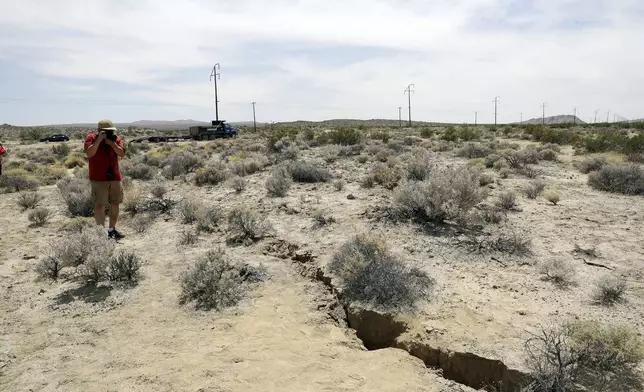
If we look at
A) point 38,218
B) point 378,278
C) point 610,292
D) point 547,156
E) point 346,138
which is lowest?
point 610,292

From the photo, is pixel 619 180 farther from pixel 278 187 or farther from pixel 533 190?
pixel 278 187

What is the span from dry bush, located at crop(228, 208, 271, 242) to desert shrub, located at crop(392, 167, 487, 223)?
7.84ft

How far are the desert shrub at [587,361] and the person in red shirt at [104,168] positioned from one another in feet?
21.6

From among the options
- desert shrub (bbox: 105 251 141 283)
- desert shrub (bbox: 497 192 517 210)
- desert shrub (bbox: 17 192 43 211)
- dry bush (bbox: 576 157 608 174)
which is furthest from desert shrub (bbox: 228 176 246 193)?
dry bush (bbox: 576 157 608 174)

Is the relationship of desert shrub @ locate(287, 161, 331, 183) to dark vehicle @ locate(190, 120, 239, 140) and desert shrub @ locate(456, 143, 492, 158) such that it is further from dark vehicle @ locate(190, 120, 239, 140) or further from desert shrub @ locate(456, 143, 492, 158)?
dark vehicle @ locate(190, 120, 239, 140)

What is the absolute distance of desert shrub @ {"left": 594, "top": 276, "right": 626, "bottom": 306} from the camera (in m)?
4.89

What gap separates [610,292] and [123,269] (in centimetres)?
585

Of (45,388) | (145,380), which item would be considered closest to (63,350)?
(45,388)

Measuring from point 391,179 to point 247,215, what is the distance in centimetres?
454

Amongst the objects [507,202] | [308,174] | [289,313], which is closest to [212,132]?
[308,174]

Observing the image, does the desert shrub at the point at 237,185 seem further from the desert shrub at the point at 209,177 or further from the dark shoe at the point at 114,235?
the dark shoe at the point at 114,235

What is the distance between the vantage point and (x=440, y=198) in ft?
25.7

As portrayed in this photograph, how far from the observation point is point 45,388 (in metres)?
3.83

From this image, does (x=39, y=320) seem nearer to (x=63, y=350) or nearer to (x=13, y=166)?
(x=63, y=350)
